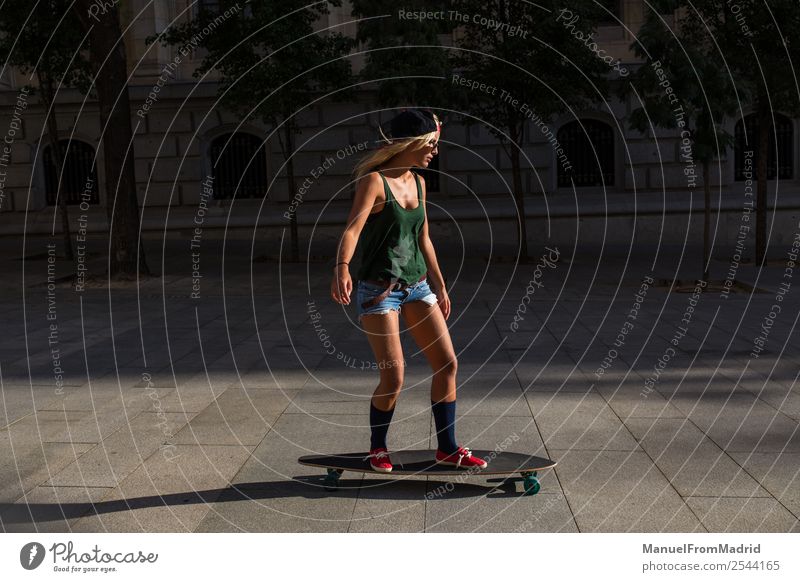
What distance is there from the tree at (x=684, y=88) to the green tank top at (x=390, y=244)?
32.6 feet

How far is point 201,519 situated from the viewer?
486 cm

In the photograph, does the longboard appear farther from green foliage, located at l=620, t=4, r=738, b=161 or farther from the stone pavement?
green foliage, located at l=620, t=4, r=738, b=161

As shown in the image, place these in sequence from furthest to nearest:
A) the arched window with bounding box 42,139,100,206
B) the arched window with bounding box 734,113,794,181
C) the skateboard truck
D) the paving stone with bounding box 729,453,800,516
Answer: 1. the arched window with bounding box 42,139,100,206
2. the arched window with bounding box 734,113,794,181
3. the skateboard truck
4. the paving stone with bounding box 729,453,800,516

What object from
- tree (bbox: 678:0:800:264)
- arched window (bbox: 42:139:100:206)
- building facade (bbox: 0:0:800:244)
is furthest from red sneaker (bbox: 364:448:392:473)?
arched window (bbox: 42:139:100:206)

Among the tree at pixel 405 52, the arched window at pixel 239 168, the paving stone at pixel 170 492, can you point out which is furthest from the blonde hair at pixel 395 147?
the arched window at pixel 239 168

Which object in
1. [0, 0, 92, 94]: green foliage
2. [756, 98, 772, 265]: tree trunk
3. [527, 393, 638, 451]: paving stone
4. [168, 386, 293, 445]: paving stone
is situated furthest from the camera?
[756, 98, 772, 265]: tree trunk

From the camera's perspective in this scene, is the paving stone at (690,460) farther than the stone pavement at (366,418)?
Yes

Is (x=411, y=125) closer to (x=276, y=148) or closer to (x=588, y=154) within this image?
(x=276, y=148)

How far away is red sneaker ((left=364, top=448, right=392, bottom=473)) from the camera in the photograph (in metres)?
5.40

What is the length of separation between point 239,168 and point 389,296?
2300 centimetres

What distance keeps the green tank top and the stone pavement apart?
3.99ft

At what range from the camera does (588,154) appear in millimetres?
26172

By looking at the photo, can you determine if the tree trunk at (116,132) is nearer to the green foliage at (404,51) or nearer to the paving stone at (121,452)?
the green foliage at (404,51)

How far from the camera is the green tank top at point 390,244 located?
5160 millimetres
